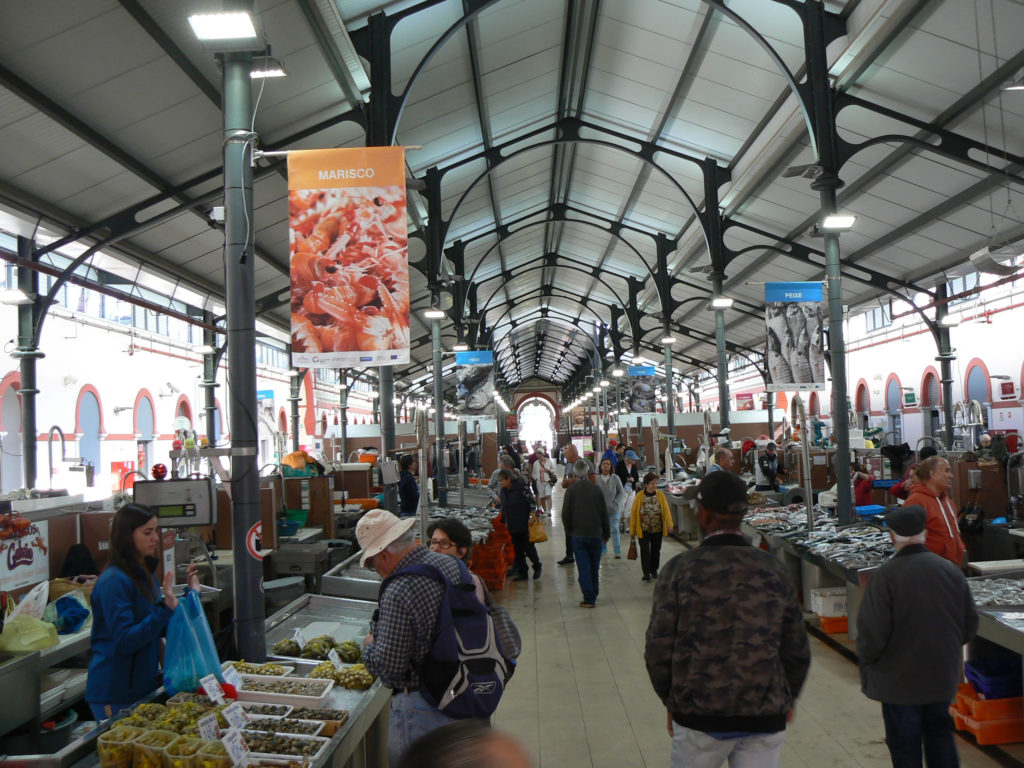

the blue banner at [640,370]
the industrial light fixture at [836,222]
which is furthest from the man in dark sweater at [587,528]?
the blue banner at [640,370]

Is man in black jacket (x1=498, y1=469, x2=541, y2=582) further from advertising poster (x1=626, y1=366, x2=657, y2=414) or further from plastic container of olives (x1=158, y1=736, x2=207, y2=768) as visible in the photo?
advertising poster (x1=626, y1=366, x2=657, y2=414)

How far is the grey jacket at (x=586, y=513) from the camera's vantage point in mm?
8195

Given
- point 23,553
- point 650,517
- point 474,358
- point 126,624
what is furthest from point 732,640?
point 474,358

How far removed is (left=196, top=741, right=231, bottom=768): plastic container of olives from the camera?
2.69 m

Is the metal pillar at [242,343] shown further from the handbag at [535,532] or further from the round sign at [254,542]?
the handbag at [535,532]

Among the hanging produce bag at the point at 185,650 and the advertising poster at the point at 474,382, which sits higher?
the advertising poster at the point at 474,382

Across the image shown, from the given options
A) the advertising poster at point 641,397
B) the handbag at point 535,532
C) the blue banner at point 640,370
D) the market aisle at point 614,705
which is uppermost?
the blue banner at point 640,370

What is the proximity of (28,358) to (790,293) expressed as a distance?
10286 millimetres

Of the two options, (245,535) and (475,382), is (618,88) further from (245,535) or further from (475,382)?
(245,535)

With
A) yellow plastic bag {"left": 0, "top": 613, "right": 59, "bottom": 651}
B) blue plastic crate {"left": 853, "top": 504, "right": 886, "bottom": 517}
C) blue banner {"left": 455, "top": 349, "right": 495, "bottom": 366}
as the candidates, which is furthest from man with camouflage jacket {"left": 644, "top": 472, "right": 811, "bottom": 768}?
blue banner {"left": 455, "top": 349, "right": 495, "bottom": 366}

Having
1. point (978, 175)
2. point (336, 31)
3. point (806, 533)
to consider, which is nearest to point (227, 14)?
point (336, 31)

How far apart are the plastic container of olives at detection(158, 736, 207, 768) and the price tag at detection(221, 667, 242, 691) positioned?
68cm

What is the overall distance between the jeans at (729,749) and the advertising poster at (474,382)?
50.3ft

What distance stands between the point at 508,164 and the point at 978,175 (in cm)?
830
